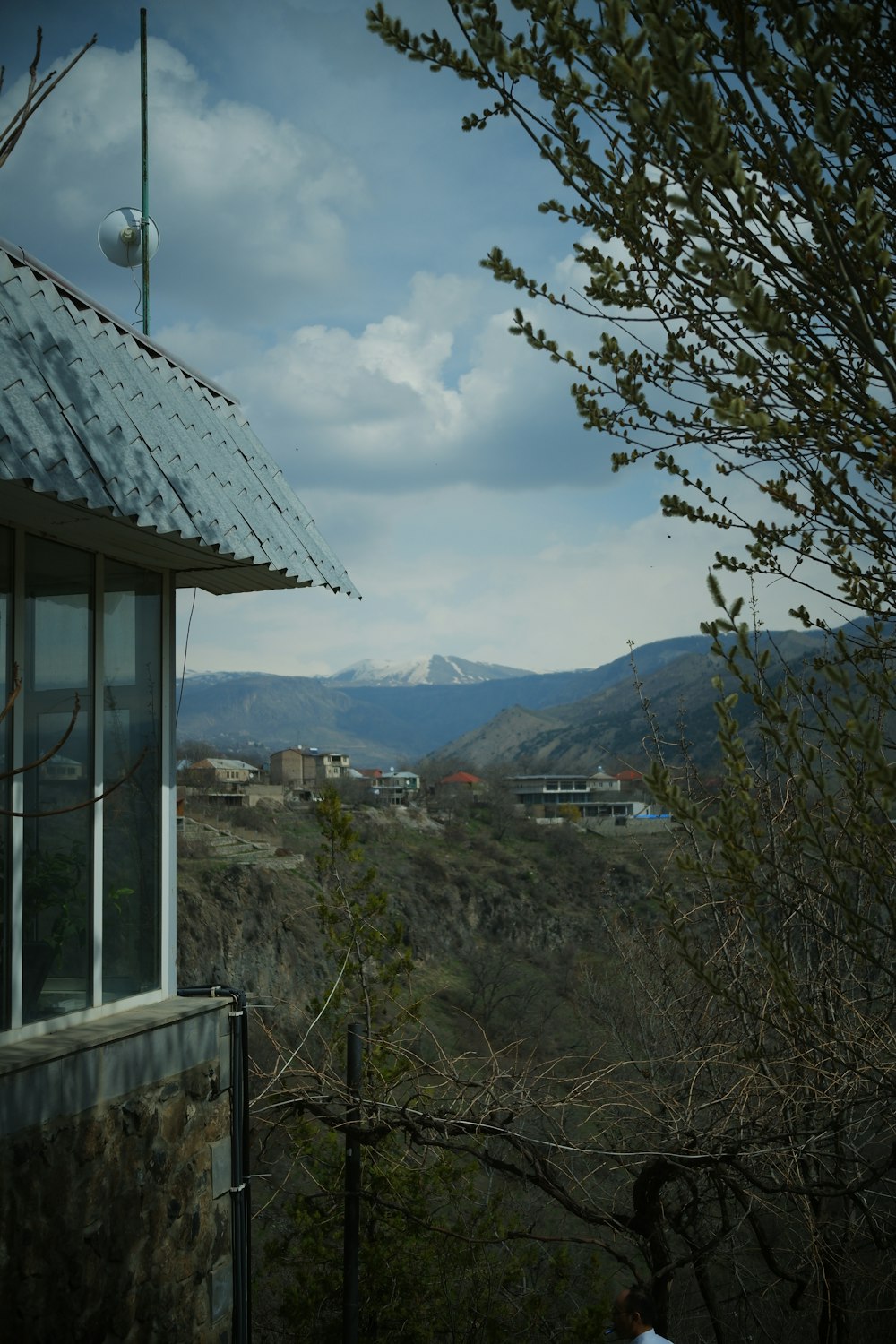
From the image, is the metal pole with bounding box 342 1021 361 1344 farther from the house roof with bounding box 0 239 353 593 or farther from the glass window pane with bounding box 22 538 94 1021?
the house roof with bounding box 0 239 353 593

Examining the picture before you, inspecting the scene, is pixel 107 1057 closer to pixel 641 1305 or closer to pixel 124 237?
pixel 641 1305

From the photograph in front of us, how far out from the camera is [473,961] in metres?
32.8

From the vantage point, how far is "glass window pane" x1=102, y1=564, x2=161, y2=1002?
12.7ft

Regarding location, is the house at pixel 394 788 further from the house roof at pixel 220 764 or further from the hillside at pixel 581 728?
the hillside at pixel 581 728

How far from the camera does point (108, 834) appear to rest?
3857mm

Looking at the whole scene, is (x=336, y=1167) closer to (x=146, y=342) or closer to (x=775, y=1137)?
(x=775, y=1137)

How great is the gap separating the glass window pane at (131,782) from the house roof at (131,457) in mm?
209

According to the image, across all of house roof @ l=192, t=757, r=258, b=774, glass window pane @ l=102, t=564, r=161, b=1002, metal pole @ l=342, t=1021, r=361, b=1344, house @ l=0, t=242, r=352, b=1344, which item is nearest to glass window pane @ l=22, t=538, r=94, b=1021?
house @ l=0, t=242, r=352, b=1344

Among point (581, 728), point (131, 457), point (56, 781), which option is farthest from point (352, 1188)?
point (581, 728)

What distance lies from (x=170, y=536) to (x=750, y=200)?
2319 millimetres

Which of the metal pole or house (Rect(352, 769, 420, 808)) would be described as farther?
house (Rect(352, 769, 420, 808))

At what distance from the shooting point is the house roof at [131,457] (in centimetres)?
314

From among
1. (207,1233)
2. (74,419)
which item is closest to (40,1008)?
(207,1233)

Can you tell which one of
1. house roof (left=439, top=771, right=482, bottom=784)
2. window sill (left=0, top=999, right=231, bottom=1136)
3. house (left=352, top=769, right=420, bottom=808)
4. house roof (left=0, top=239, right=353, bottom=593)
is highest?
house roof (left=0, top=239, right=353, bottom=593)
